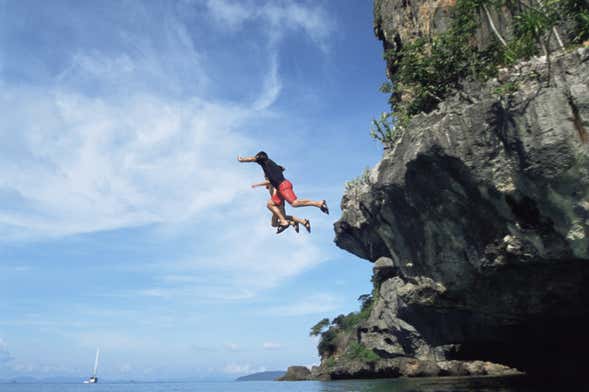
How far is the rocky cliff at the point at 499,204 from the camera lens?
11.7 metres

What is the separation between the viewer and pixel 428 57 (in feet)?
53.3

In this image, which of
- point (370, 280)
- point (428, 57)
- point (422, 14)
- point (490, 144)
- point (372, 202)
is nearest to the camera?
point (490, 144)

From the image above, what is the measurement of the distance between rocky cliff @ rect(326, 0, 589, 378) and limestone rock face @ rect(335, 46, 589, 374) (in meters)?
0.03

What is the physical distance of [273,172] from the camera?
12.7 m

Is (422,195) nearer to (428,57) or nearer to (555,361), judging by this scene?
(428,57)

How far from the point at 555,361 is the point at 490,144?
810 inches

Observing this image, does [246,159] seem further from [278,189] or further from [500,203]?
[500,203]

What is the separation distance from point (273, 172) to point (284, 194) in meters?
0.70

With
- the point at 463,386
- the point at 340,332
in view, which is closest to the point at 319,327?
the point at 340,332

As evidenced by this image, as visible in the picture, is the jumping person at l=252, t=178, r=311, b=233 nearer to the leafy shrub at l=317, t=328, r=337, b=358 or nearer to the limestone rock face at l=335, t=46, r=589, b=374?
the limestone rock face at l=335, t=46, r=589, b=374

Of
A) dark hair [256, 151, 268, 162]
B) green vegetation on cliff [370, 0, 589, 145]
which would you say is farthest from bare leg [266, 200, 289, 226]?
green vegetation on cliff [370, 0, 589, 145]

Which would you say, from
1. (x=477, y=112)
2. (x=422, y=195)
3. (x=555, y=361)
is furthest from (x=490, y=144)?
(x=555, y=361)

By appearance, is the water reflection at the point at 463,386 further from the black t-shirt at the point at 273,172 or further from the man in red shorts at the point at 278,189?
the black t-shirt at the point at 273,172

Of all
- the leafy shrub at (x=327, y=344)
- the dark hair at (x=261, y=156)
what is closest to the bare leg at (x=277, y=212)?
the dark hair at (x=261, y=156)
